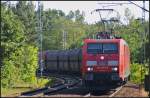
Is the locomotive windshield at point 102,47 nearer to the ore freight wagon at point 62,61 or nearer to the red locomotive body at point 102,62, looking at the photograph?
the red locomotive body at point 102,62

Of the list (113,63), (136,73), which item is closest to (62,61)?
(136,73)

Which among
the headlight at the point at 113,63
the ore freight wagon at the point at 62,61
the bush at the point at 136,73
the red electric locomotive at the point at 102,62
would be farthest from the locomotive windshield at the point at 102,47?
the ore freight wagon at the point at 62,61

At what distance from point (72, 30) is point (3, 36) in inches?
3870

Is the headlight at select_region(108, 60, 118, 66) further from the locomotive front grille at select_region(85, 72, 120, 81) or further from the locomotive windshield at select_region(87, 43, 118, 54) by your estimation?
the locomotive windshield at select_region(87, 43, 118, 54)

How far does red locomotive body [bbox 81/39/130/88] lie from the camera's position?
→ 108 ft

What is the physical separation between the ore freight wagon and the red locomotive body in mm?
19727

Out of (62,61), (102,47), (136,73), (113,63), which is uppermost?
(102,47)

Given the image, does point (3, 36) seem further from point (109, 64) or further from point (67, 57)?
point (67, 57)

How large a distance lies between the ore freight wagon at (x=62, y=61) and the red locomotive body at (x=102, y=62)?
64.7 ft

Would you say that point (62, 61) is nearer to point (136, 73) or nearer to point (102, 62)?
point (136, 73)

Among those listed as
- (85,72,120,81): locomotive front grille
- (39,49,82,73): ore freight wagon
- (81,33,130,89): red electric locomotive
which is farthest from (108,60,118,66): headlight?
(39,49,82,73): ore freight wagon

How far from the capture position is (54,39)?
128m

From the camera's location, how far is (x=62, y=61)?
216 ft

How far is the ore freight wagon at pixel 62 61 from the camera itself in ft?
188
